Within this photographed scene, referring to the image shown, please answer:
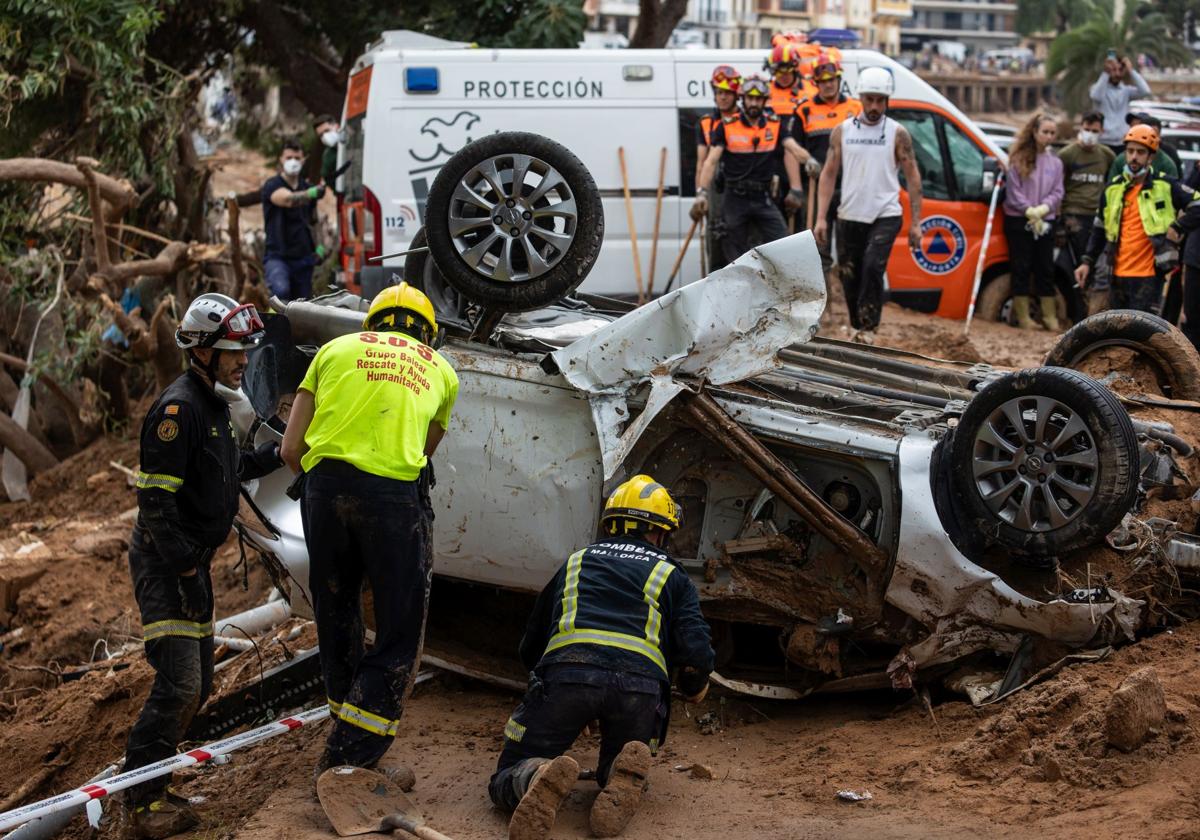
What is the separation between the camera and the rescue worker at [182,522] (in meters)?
5.29

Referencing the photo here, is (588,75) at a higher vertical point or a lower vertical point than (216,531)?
higher

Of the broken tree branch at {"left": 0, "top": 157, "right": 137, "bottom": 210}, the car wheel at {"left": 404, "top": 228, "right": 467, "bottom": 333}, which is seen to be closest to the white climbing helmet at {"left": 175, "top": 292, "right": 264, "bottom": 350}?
the car wheel at {"left": 404, "top": 228, "right": 467, "bottom": 333}

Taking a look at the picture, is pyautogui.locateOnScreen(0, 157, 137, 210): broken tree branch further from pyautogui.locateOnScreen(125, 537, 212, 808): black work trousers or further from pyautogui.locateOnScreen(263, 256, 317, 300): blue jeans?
pyautogui.locateOnScreen(125, 537, 212, 808): black work trousers

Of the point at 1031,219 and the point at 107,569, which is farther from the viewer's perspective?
the point at 1031,219

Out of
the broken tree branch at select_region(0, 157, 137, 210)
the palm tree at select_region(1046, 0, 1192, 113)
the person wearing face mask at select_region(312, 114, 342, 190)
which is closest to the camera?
the broken tree branch at select_region(0, 157, 137, 210)

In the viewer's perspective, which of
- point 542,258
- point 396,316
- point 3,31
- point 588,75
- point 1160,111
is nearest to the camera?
point 396,316

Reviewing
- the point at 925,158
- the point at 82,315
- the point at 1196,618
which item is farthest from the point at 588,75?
the point at 1196,618

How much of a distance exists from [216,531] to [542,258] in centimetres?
168

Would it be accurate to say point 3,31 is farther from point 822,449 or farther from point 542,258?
point 822,449

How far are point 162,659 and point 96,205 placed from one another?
16.9ft

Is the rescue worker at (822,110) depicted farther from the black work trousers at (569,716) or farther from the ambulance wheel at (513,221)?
the black work trousers at (569,716)

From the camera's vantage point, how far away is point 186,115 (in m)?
15.1

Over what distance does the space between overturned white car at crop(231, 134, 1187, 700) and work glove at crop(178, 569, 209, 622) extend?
60 cm

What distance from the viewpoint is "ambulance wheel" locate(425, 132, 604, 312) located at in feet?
19.4
